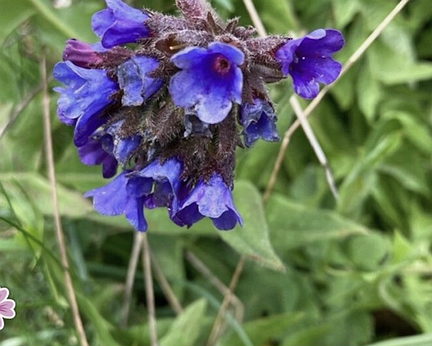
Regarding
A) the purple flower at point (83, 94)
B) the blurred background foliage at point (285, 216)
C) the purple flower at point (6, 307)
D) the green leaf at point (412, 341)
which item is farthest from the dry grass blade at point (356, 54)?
the purple flower at point (6, 307)

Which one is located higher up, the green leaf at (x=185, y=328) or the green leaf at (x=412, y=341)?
the green leaf at (x=185, y=328)

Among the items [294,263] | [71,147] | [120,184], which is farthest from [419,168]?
[120,184]

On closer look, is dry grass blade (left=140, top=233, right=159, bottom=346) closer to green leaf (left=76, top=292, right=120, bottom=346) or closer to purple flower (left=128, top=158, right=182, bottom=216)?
green leaf (left=76, top=292, right=120, bottom=346)

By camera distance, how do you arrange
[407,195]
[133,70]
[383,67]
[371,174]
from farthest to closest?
[407,195], [383,67], [371,174], [133,70]

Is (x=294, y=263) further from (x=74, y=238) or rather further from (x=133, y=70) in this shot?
(x=133, y=70)

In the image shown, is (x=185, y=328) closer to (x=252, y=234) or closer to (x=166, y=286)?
(x=166, y=286)

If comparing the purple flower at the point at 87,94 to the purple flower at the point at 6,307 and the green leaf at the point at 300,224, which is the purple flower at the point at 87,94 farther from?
the green leaf at the point at 300,224

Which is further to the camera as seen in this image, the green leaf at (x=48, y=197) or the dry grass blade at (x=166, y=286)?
the dry grass blade at (x=166, y=286)
